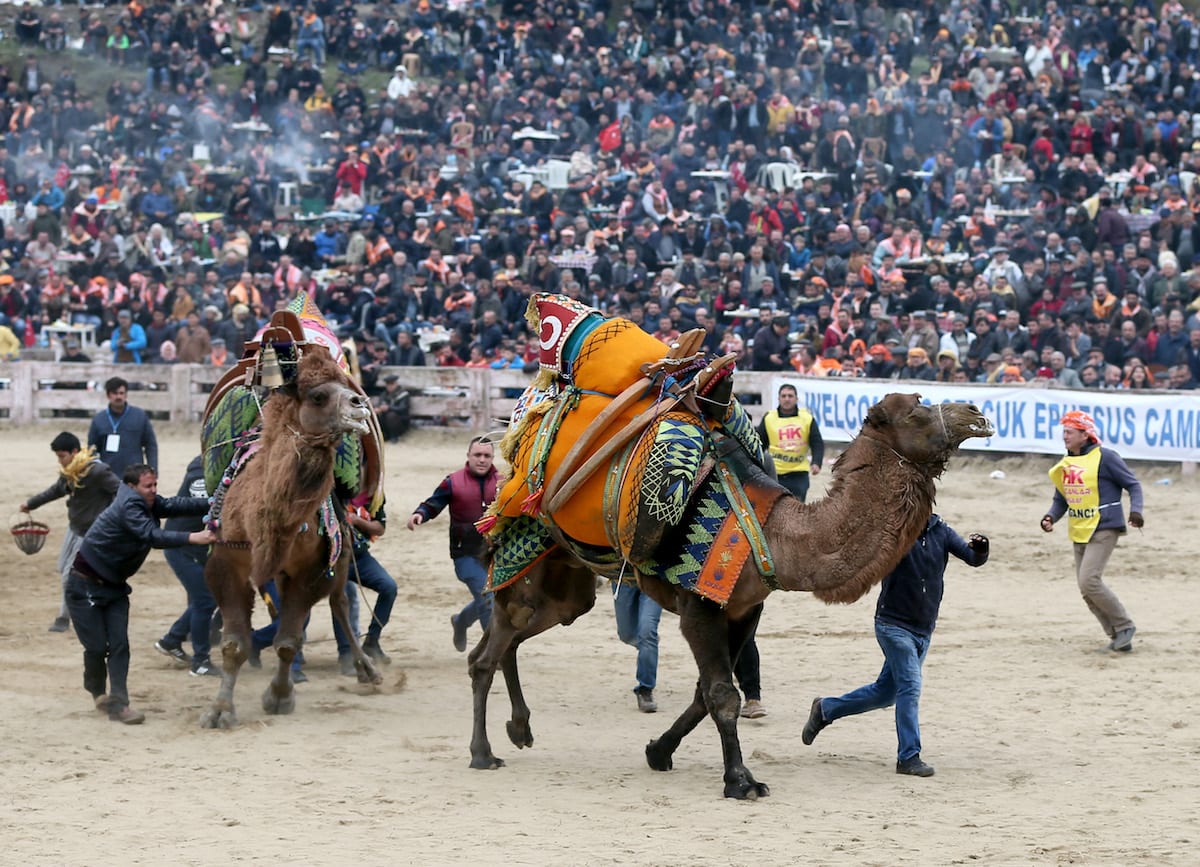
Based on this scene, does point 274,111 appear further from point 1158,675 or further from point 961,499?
point 1158,675

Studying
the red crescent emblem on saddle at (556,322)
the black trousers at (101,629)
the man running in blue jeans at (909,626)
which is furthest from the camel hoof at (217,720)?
the man running in blue jeans at (909,626)

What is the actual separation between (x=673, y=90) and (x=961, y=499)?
13835 millimetres

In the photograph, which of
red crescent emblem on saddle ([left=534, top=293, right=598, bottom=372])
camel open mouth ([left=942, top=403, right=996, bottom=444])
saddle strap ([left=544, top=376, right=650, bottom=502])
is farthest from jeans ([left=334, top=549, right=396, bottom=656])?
camel open mouth ([left=942, top=403, right=996, bottom=444])

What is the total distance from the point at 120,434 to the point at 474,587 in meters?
3.91

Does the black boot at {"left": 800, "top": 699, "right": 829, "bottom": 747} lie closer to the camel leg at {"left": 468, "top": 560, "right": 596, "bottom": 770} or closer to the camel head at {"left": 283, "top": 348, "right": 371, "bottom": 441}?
the camel leg at {"left": 468, "top": 560, "right": 596, "bottom": 770}

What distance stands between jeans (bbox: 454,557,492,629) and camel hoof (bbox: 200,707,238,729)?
2312 millimetres

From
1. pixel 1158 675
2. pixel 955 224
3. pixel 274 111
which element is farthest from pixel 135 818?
pixel 274 111

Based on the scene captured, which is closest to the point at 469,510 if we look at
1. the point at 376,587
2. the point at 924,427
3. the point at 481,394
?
the point at 376,587

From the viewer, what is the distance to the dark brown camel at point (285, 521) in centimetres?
1038

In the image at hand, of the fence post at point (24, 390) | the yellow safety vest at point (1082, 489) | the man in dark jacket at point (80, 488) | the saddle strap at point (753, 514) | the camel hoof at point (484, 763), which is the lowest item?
the fence post at point (24, 390)

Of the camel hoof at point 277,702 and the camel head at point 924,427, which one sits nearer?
the camel head at point 924,427

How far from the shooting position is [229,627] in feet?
35.7

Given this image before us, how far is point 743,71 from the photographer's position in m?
30.7

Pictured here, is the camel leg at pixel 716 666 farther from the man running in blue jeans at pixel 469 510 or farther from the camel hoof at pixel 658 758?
the man running in blue jeans at pixel 469 510
